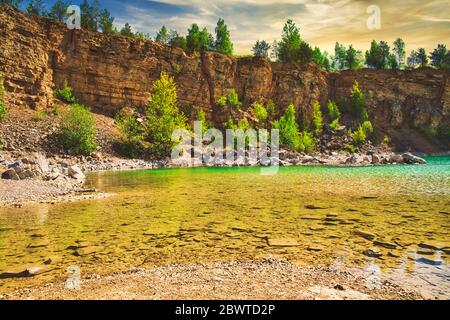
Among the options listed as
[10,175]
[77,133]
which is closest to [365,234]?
[10,175]

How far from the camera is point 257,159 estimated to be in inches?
2212

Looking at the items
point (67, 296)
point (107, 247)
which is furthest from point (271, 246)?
point (67, 296)

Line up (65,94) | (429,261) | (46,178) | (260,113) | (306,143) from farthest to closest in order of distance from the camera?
1. (260,113)
2. (306,143)
3. (65,94)
4. (46,178)
5. (429,261)

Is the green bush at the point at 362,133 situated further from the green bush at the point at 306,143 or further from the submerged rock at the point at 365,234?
the submerged rock at the point at 365,234

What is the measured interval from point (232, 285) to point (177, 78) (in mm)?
67133

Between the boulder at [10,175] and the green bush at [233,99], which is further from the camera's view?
the green bush at [233,99]

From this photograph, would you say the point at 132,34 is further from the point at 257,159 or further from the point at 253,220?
the point at 253,220

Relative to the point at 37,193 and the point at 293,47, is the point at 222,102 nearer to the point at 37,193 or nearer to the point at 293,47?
the point at 293,47

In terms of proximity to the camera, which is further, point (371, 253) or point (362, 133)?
point (362, 133)

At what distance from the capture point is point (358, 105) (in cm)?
8362

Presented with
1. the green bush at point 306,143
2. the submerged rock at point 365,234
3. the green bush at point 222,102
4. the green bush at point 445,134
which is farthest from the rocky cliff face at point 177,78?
the submerged rock at point 365,234

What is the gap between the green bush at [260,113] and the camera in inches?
2906

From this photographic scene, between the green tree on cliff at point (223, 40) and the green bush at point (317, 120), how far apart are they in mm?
26074

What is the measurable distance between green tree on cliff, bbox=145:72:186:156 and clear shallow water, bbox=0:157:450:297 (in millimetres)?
34085
